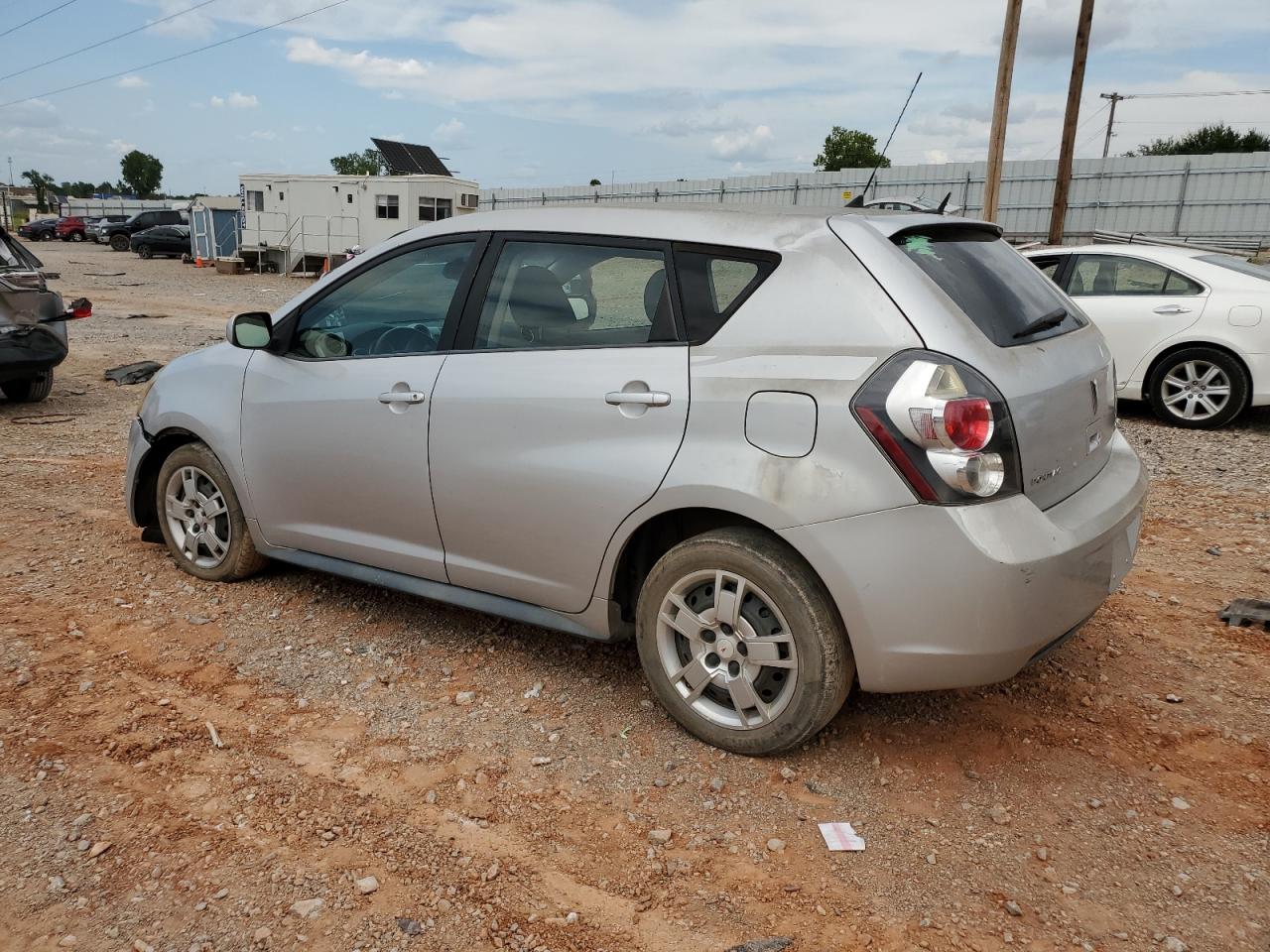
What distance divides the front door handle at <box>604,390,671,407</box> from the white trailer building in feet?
93.5

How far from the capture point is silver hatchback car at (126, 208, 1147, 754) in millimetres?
2801

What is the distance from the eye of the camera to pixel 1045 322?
329 cm

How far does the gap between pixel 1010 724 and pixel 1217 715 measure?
80 cm

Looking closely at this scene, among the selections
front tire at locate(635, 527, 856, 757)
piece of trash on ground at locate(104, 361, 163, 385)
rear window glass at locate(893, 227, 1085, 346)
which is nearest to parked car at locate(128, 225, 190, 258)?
piece of trash on ground at locate(104, 361, 163, 385)

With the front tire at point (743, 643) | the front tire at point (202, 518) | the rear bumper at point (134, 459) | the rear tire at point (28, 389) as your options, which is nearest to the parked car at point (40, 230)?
the rear tire at point (28, 389)

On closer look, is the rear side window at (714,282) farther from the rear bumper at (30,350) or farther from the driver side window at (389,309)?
the rear bumper at (30,350)

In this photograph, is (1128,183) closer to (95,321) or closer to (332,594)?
(95,321)

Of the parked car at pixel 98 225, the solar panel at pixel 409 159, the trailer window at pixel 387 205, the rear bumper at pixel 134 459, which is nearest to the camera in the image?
the rear bumper at pixel 134 459

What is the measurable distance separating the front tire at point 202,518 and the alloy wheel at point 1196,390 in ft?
25.1

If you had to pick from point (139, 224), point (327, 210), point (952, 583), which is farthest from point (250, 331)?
point (139, 224)

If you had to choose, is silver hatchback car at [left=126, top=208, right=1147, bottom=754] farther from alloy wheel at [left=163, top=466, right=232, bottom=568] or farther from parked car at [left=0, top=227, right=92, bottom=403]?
parked car at [left=0, top=227, right=92, bottom=403]

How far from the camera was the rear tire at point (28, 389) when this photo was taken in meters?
9.27

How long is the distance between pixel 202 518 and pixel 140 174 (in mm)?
130522

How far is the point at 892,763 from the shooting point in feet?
10.7
